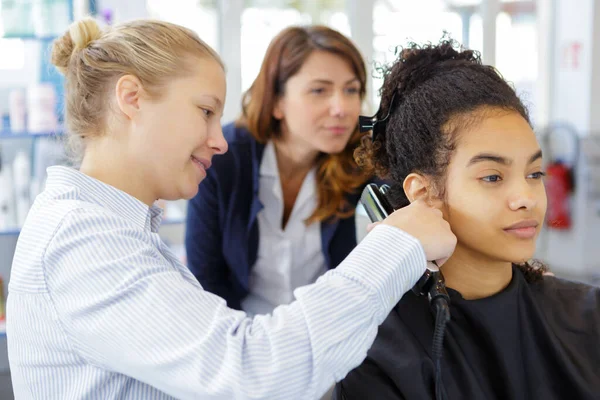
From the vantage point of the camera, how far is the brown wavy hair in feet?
6.67

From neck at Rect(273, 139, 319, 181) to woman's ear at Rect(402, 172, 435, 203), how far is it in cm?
85

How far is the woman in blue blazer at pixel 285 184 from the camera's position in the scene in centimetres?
202

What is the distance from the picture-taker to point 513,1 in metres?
5.57

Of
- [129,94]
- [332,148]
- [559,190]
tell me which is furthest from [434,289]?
[559,190]

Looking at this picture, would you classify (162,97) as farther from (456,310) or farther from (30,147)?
(30,147)

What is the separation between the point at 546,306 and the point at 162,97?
2.71 ft

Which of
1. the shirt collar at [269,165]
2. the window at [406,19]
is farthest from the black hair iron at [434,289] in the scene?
the window at [406,19]

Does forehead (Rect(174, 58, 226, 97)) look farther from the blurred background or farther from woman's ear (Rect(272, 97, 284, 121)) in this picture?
the blurred background

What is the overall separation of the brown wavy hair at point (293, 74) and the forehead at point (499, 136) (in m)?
0.81

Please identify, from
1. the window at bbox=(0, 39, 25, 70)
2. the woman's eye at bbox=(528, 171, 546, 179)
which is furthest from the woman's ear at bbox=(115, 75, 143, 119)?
the window at bbox=(0, 39, 25, 70)

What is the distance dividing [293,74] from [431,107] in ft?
2.85

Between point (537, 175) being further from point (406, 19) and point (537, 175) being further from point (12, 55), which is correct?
point (406, 19)

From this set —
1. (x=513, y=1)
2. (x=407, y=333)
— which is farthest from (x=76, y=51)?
(x=513, y=1)

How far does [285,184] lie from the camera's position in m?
2.16
